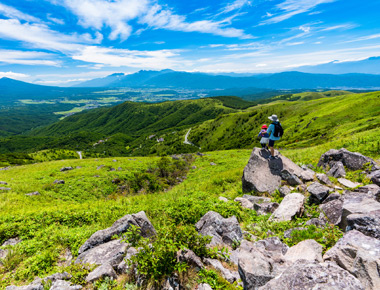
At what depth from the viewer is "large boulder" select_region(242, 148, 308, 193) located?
14.7 metres

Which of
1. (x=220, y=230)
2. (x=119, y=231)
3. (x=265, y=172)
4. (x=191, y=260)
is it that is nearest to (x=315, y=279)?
(x=191, y=260)

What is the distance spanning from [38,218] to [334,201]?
1675 centimetres

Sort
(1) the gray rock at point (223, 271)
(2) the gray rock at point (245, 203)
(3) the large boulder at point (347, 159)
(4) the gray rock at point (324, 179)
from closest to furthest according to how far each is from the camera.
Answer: (1) the gray rock at point (223, 271)
(2) the gray rock at point (245, 203)
(4) the gray rock at point (324, 179)
(3) the large boulder at point (347, 159)

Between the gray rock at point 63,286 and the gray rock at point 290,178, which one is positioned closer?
the gray rock at point 63,286

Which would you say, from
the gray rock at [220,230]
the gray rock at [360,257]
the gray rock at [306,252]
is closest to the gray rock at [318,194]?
the gray rock at [306,252]

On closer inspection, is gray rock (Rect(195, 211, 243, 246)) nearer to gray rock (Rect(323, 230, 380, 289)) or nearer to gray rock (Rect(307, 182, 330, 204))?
gray rock (Rect(323, 230, 380, 289))

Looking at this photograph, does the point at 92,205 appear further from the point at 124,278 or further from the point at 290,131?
the point at 290,131

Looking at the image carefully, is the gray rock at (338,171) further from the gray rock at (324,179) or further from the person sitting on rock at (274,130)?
the person sitting on rock at (274,130)

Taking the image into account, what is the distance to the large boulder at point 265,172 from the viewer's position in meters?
14.7

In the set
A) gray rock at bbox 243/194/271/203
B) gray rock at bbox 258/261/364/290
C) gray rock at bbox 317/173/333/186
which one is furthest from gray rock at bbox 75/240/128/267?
gray rock at bbox 317/173/333/186

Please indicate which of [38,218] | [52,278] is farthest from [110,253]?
[38,218]

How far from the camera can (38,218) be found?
11094 mm

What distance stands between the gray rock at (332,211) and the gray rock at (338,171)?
5629 mm

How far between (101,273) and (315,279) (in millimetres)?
6033
